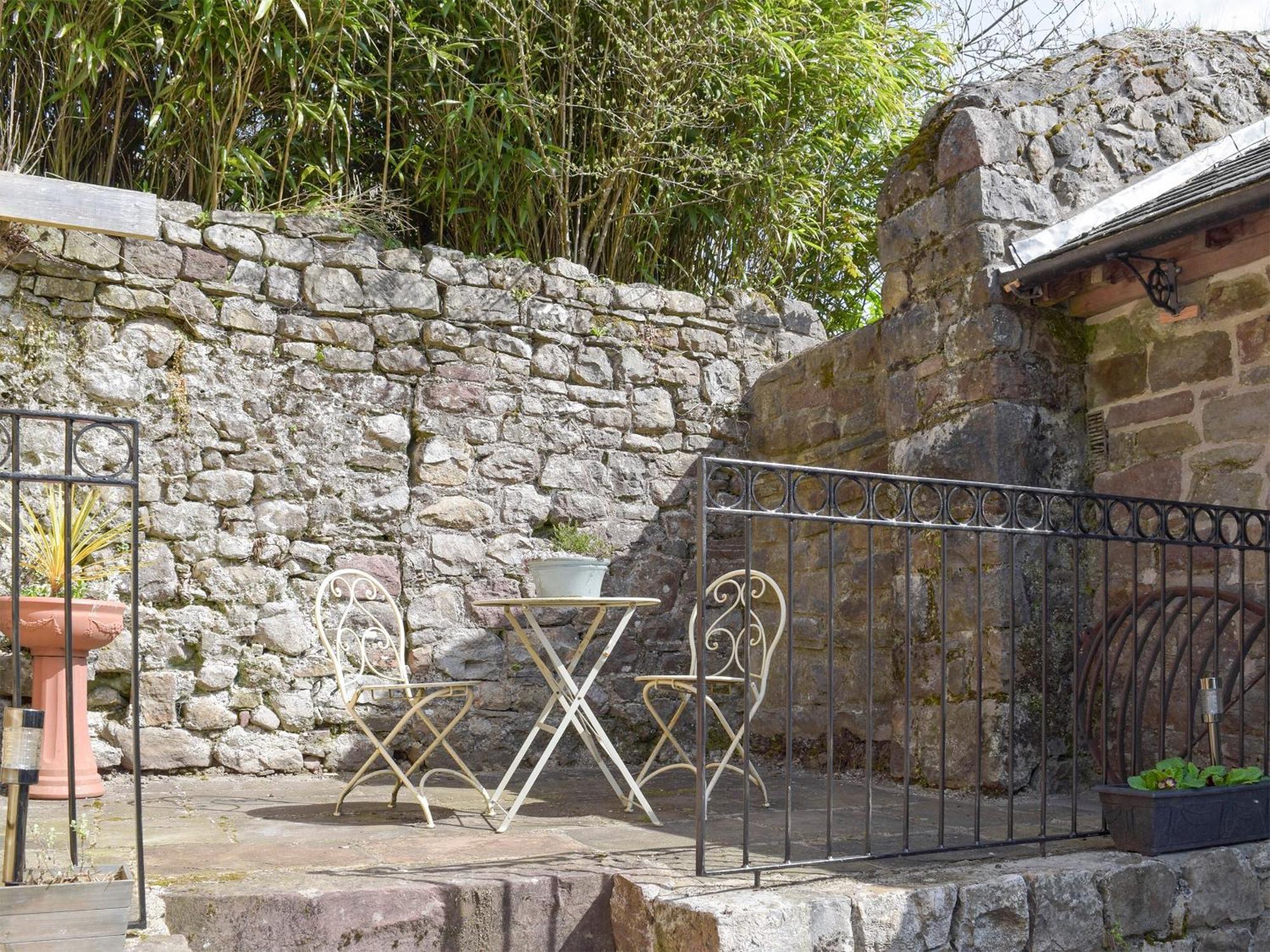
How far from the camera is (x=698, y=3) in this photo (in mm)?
5996

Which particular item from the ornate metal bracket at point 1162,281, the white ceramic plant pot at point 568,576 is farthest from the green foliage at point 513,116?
the ornate metal bracket at point 1162,281

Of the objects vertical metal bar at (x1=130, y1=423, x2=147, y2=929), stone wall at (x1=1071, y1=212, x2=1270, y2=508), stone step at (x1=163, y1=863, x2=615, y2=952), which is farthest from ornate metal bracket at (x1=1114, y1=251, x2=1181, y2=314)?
vertical metal bar at (x1=130, y1=423, x2=147, y2=929)

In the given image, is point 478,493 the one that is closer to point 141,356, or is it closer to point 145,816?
point 141,356

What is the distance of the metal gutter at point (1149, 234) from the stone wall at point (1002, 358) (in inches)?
6.8

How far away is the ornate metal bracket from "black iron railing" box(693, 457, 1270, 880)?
0.71m

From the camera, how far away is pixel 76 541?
180 inches

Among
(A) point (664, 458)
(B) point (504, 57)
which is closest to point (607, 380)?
(A) point (664, 458)

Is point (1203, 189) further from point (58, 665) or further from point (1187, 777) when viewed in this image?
point (58, 665)

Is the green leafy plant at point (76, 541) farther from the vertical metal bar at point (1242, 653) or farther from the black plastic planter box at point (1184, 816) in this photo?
the vertical metal bar at point (1242, 653)

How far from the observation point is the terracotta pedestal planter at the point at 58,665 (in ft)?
13.6

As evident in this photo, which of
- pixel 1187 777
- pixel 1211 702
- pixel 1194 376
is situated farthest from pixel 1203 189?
pixel 1187 777

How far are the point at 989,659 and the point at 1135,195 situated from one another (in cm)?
192

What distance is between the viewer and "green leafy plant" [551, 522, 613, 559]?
5355 mm

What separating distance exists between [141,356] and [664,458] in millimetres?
2356
